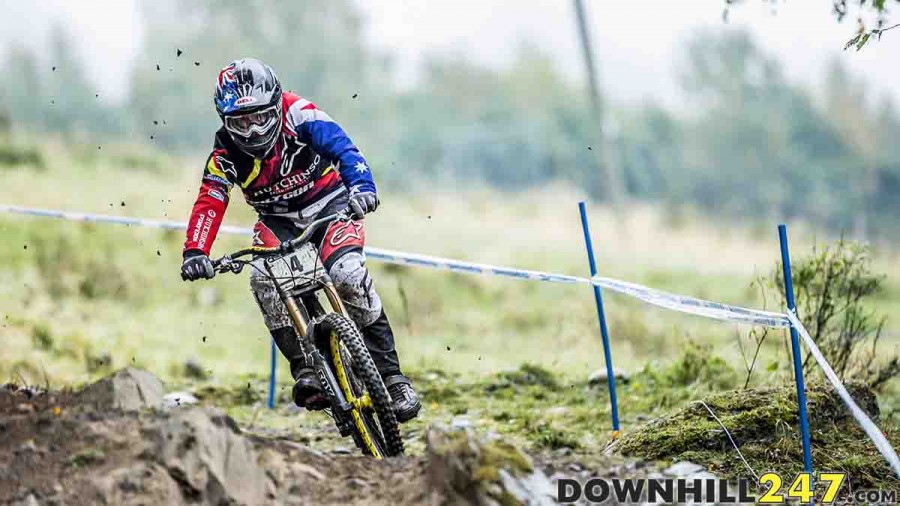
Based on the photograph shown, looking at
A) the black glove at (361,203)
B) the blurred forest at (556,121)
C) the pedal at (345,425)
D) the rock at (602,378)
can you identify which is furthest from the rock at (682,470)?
the blurred forest at (556,121)

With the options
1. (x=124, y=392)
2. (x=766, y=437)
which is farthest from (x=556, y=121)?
(x=124, y=392)

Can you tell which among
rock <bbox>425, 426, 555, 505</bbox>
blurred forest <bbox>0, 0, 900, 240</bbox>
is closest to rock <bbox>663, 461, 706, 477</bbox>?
rock <bbox>425, 426, 555, 505</bbox>

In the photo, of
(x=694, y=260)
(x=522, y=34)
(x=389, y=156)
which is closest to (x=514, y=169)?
(x=389, y=156)

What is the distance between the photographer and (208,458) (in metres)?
4.45

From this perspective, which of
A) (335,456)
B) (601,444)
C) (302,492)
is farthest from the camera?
(601,444)

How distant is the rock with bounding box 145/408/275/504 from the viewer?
4.41 metres

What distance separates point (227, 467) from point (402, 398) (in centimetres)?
165

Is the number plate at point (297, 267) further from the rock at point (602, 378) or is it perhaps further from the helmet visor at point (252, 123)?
the rock at point (602, 378)

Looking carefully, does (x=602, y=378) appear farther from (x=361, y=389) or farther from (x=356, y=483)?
(x=356, y=483)

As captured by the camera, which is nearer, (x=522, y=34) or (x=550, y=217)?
(x=550, y=217)

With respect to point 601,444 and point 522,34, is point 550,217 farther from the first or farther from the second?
point 522,34

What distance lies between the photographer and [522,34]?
10350cm

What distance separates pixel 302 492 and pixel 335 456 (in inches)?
17.1

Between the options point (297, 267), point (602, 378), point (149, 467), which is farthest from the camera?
point (602, 378)
